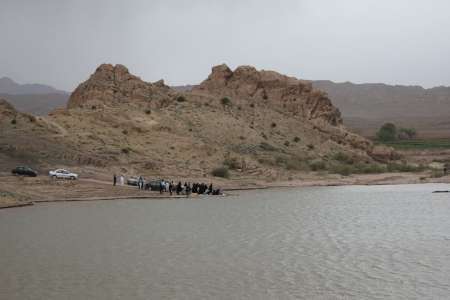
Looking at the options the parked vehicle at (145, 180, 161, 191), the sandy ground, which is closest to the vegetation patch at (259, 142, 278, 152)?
the sandy ground

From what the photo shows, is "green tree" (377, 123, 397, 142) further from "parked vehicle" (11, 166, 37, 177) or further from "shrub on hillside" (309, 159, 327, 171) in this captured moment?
"parked vehicle" (11, 166, 37, 177)

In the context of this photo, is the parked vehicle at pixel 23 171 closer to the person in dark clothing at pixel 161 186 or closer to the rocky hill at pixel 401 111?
the person in dark clothing at pixel 161 186

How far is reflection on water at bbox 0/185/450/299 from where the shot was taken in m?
12.8

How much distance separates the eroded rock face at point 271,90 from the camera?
74.2 metres

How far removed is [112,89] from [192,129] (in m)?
9.01

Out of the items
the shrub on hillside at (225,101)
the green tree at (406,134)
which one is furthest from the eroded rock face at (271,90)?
the green tree at (406,134)

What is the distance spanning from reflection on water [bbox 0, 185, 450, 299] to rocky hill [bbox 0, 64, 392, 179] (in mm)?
20586

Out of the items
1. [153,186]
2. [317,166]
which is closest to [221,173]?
[153,186]

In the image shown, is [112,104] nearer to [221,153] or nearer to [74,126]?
[74,126]

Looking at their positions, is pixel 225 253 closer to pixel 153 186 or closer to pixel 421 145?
pixel 153 186

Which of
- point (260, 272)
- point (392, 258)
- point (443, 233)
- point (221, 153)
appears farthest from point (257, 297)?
point (221, 153)

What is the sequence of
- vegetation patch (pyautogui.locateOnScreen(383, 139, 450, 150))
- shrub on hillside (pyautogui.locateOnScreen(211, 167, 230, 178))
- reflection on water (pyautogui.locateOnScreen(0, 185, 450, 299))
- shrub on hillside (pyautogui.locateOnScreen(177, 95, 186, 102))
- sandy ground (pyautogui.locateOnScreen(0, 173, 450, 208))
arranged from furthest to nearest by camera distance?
→ vegetation patch (pyautogui.locateOnScreen(383, 139, 450, 150)) → shrub on hillside (pyautogui.locateOnScreen(177, 95, 186, 102)) → shrub on hillside (pyautogui.locateOnScreen(211, 167, 230, 178)) → sandy ground (pyautogui.locateOnScreen(0, 173, 450, 208)) → reflection on water (pyautogui.locateOnScreen(0, 185, 450, 299))

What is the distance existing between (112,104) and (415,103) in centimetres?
14286

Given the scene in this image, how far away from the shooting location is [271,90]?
7506cm
